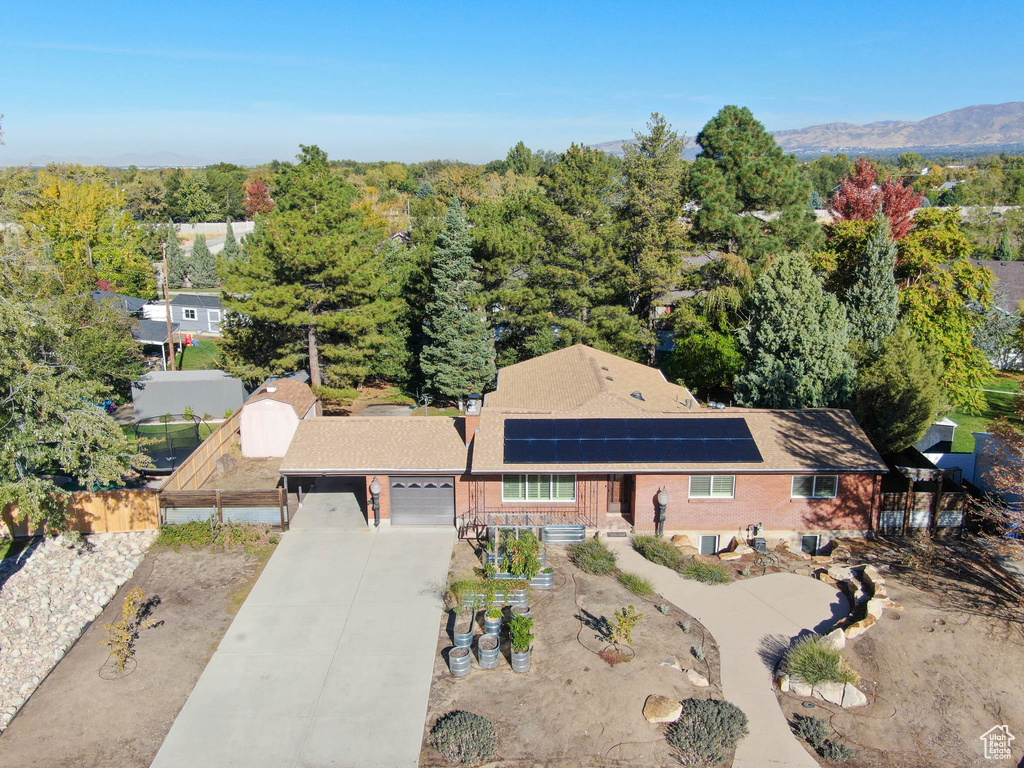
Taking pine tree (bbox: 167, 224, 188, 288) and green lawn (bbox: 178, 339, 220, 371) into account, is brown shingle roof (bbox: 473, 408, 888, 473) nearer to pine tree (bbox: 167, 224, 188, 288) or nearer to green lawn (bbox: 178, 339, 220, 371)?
green lawn (bbox: 178, 339, 220, 371)

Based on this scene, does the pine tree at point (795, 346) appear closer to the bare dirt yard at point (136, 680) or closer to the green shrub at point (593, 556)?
the green shrub at point (593, 556)

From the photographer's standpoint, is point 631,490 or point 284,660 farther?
point 631,490

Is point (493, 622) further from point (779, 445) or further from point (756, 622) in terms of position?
point (779, 445)

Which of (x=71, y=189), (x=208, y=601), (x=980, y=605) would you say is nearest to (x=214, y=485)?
(x=208, y=601)

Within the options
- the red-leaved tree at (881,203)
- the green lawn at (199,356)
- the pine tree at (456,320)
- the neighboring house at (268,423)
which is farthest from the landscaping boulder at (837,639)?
the green lawn at (199,356)

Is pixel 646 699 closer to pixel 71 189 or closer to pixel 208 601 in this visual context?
pixel 208 601
